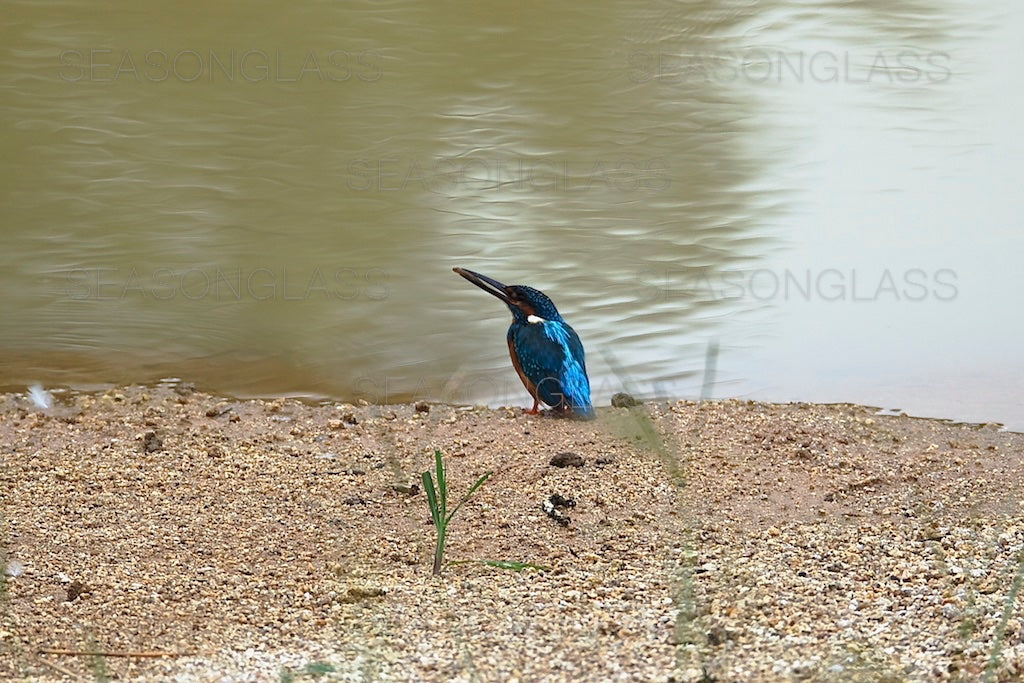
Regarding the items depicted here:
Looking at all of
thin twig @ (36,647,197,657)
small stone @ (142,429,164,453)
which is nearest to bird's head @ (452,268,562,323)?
small stone @ (142,429,164,453)

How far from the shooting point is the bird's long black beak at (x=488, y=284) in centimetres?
455

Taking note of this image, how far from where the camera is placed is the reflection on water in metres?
5.18

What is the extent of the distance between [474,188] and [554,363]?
2.62 metres

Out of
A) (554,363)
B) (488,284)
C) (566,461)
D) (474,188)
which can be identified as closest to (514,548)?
(566,461)

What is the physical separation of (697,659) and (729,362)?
8.65 feet

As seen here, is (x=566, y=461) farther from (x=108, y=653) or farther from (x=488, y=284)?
(x=108, y=653)

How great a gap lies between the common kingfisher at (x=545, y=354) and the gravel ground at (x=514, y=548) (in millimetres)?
105

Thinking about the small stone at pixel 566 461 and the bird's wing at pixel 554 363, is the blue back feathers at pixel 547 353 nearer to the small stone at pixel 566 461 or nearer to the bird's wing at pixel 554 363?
the bird's wing at pixel 554 363

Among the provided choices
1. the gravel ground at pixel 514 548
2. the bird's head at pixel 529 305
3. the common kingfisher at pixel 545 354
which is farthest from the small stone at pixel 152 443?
the bird's head at pixel 529 305

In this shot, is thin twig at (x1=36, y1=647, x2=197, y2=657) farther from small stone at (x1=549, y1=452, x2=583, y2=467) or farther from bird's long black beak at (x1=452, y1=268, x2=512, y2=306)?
bird's long black beak at (x1=452, y1=268, x2=512, y2=306)

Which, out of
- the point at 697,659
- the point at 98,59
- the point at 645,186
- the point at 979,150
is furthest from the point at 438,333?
the point at 98,59

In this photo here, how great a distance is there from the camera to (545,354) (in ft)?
14.1

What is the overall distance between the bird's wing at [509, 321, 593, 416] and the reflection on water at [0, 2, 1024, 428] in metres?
0.45

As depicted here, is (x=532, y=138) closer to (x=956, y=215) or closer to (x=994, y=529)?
(x=956, y=215)
